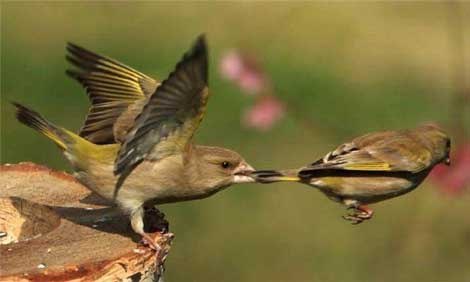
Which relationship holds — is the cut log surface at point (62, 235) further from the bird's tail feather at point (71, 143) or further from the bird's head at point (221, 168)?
the bird's head at point (221, 168)

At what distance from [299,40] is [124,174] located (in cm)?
934

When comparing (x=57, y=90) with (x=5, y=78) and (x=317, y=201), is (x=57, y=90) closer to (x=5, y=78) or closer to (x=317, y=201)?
(x=5, y=78)

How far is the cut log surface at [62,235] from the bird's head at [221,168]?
1.53 feet

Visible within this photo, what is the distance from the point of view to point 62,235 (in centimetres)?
586

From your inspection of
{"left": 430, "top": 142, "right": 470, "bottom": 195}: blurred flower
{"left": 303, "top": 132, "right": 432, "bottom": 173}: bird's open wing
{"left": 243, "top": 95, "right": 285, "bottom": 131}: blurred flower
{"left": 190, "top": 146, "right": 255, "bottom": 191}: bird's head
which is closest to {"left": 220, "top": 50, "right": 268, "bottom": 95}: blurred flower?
{"left": 243, "top": 95, "right": 285, "bottom": 131}: blurred flower

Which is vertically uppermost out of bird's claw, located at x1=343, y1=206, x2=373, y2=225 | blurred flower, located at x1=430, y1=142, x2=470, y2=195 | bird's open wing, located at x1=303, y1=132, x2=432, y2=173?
blurred flower, located at x1=430, y1=142, x2=470, y2=195

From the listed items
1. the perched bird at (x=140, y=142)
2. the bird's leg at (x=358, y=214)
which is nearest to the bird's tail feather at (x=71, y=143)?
the perched bird at (x=140, y=142)

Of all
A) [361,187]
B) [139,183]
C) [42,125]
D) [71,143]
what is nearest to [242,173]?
[139,183]

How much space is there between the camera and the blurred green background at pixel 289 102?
996cm

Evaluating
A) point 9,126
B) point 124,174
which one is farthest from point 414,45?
point 124,174

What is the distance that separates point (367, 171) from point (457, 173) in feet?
6.69

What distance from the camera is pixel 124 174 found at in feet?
20.1

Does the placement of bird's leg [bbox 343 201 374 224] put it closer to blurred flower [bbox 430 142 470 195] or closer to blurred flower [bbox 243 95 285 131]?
blurred flower [bbox 430 142 470 195]

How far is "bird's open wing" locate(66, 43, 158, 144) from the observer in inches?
254
